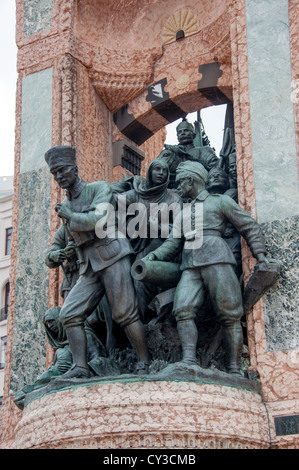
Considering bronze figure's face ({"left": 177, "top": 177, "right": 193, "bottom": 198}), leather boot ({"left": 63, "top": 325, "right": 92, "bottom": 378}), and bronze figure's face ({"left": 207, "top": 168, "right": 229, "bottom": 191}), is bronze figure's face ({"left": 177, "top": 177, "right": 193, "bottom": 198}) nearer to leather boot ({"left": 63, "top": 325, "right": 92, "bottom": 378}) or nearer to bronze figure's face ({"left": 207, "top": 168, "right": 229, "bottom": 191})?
bronze figure's face ({"left": 207, "top": 168, "right": 229, "bottom": 191})

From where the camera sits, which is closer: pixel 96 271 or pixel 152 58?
pixel 96 271

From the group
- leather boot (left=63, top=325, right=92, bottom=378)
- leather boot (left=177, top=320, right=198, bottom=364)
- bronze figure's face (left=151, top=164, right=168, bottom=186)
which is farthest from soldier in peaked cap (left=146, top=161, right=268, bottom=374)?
leather boot (left=63, top=325, right=92, bottom=378)

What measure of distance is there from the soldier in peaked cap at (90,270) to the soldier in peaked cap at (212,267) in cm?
37

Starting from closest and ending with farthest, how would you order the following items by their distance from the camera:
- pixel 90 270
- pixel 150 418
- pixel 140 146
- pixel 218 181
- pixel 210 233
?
pixel 150 418 < pixel 210 233 < pixel 90 270 < pixel 218 181 < pixel 140 146

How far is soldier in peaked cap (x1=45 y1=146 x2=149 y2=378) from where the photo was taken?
27.3 feet

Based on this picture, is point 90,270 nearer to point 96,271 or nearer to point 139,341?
point 96,271

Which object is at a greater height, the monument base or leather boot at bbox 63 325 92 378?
leather boot at bbox 63 325 92 378

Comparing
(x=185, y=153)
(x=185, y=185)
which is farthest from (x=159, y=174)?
(x=185, y=153)

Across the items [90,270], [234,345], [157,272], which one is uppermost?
[90,270]

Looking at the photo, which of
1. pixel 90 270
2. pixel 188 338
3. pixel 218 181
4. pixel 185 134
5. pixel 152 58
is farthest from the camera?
pixel 152 58

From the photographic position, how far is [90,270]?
8555mm

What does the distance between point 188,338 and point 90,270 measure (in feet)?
3.91
